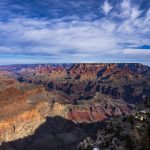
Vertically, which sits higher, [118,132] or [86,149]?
[118,132]

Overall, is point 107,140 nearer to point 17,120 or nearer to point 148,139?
point 148,139

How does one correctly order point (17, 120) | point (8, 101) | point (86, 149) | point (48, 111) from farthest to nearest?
point (48, 111) < point (8, 101) < point (17, 120) < point (86, 149)

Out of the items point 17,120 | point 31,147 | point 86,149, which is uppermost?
point 86,149

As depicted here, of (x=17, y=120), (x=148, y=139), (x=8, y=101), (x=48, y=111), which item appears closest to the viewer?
(x=148, y=139)

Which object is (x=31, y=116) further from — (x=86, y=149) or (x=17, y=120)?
(x=86, y=149)

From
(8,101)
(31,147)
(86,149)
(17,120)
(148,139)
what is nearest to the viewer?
(148,139)

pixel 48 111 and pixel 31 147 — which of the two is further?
pixel 48 111

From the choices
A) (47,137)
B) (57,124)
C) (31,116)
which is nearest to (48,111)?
(57,124)

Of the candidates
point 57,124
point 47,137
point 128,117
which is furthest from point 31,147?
point 128,117

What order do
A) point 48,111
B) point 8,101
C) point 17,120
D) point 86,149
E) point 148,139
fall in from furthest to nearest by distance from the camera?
point 48,111 → point 8,101 → point 17,120 → point 86,149 → point 148,139
